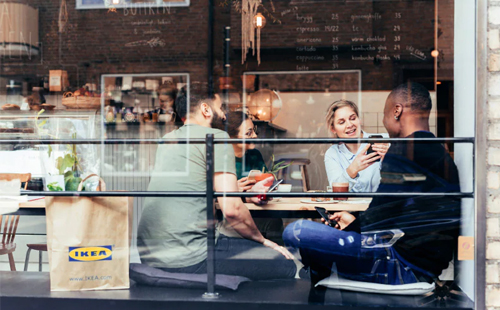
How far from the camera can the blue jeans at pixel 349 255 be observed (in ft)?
7.91

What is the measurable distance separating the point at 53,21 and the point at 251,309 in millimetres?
5077

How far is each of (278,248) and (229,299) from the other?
1.37 ft

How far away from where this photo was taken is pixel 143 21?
20.3ft

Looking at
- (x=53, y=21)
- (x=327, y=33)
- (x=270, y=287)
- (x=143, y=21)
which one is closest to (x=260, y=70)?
(x=327, y=33)

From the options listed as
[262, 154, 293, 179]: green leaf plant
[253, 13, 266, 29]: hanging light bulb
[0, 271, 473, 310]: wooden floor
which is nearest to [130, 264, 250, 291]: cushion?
[0, 271, 473, 310]: wooden floor

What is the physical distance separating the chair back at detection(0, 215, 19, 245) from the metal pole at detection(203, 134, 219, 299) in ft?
4.76

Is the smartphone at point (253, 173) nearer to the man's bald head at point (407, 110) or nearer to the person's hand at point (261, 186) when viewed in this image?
A: the person's hand at point (261, 186)

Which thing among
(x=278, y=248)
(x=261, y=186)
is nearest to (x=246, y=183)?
(x=261, y=186)

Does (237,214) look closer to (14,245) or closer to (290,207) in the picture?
(290,207)

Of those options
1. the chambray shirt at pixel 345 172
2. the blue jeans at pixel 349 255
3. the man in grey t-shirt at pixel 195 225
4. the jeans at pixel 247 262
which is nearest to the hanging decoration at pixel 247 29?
the chambray shirt at pixel 345 172

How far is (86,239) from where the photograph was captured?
7.82 feet

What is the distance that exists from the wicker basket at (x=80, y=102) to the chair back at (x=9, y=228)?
2.24m

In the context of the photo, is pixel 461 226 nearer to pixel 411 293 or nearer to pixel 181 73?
pixel 411 293

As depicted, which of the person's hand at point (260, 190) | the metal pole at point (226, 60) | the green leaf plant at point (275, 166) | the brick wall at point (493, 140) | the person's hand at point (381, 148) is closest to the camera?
the brick wall at point (493, 140)
